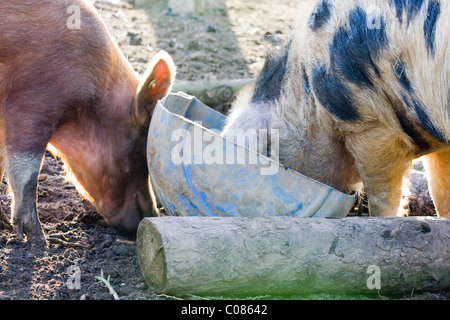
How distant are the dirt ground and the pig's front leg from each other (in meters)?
0.09

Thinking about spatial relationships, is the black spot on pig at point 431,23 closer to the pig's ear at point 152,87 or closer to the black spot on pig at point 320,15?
the black spot on pig at point 320,15

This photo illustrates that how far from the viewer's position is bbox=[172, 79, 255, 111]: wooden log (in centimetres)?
552

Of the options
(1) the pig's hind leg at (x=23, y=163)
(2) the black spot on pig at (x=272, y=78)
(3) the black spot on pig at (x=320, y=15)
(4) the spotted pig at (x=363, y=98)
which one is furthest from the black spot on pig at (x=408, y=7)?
(1) the pig's hind leg at (x=23, y=163)

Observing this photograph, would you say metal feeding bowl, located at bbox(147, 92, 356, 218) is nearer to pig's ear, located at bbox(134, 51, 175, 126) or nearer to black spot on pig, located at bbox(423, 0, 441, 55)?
pig's ear, located at bbox(134, 51, 175, 126)

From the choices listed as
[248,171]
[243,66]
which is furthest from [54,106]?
[243,66]

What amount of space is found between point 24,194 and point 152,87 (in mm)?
1026

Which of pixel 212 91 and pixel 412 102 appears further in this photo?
pixel 212 91

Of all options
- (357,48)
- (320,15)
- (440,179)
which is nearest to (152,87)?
(320,15)

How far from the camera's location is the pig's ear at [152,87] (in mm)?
3859

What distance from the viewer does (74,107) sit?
3.71m

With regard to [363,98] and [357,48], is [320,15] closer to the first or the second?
[357,48]

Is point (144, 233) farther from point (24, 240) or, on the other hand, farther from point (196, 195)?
point (24, 240)

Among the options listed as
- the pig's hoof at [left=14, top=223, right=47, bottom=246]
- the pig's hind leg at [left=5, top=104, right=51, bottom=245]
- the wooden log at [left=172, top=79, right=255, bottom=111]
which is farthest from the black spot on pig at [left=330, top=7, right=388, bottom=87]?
the wooden log at [left=172, top=79, right=255, bottom=111]

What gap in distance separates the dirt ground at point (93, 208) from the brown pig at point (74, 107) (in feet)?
0.77
